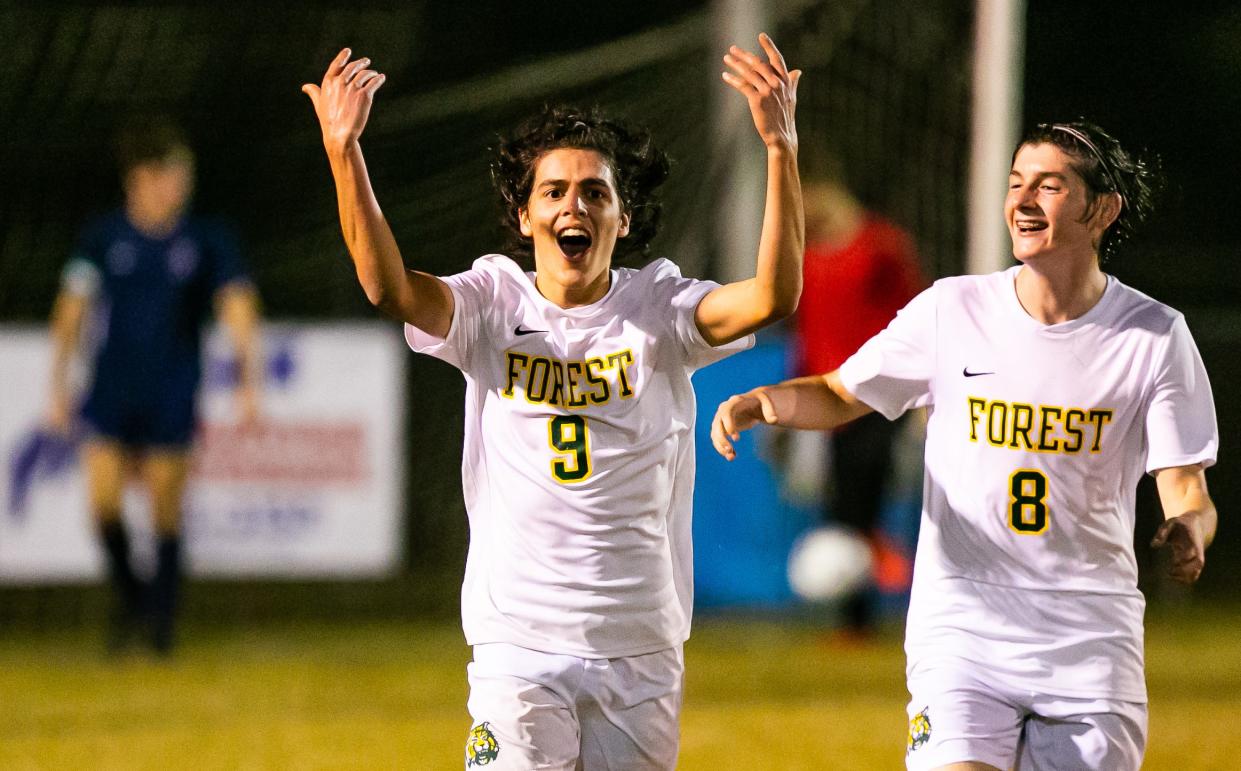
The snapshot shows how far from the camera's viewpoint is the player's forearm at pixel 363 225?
11.8 feet

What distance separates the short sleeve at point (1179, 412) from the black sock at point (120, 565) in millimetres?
5730

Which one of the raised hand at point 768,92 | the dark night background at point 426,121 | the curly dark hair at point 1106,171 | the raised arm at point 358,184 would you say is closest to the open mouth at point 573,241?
the raised arm at point 358,184

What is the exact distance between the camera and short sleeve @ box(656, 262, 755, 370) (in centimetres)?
394

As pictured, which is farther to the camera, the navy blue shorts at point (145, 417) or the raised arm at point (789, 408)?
the navy blue shorts at point (145, 417)

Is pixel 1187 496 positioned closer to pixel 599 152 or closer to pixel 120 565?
pixel 599 152

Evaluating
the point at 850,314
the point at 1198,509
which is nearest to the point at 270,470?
the point at 850,314

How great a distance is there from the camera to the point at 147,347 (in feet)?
27.6

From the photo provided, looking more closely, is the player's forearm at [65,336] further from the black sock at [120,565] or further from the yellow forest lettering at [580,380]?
the yellow forest lettering at [580,380]

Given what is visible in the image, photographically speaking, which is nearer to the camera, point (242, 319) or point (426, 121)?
point (242, 319)

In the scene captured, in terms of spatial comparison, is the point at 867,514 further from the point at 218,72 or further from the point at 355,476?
the point at 218,72

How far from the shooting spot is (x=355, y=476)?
9.27m

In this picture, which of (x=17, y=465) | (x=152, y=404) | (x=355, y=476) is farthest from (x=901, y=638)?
(x=17, y=465)

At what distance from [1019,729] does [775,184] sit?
3.96 feet

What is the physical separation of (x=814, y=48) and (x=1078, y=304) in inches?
264
